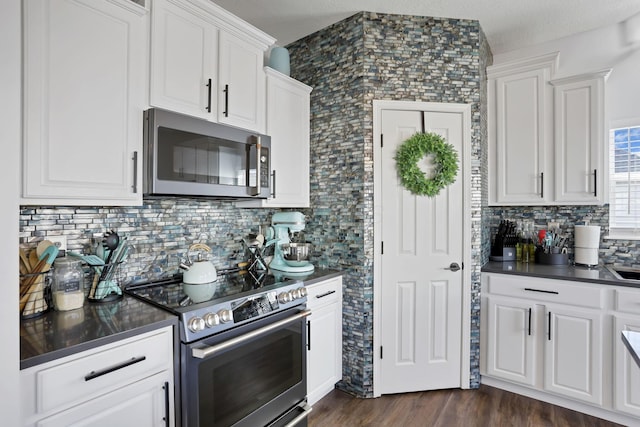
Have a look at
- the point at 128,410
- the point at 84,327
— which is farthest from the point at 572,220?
the point at 84,327

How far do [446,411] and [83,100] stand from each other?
9.03 feet

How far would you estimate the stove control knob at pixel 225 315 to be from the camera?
1.57 metres

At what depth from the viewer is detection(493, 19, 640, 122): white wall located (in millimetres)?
2619

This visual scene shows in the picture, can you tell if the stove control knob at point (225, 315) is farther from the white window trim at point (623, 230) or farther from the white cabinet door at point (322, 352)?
the white window trim at point (623, 230)

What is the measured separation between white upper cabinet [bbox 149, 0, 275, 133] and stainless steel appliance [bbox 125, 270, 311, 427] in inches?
39.1

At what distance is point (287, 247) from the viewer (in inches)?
93.4

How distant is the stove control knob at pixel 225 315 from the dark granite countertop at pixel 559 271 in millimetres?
1960

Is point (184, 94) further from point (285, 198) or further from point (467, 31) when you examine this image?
point (467, 31)

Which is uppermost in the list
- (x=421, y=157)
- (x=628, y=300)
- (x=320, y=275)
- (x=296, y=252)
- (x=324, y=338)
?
(x=421, y=157)

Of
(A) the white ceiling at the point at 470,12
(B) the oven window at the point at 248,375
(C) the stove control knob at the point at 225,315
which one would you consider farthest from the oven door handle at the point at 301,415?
(A) the white ceiling at the point at 470,12

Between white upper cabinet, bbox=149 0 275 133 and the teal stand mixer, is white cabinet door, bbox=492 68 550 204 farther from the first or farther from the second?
white upper cabinet, bbox=149 0 275 133

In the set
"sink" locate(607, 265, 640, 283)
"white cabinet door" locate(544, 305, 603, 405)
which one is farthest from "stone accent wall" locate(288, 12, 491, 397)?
"sink" locate(607, 265, 640, 283)

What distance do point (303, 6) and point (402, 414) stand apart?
2904 mm

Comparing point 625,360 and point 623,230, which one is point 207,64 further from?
point 623,230
